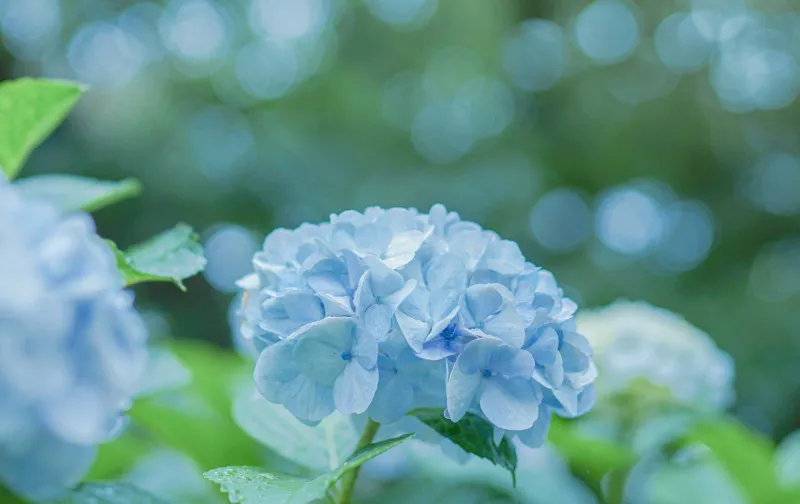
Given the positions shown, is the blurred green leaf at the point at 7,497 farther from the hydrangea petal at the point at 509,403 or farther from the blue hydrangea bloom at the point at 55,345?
the hydrangea petal at the point at 509,403

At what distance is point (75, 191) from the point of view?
Answer: 85 cm

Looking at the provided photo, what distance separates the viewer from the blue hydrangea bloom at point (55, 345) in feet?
1.21

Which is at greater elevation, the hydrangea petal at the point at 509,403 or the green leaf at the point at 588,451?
the hydrangea petal at the point at 509,403

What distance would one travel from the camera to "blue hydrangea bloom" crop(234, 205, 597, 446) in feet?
1.89

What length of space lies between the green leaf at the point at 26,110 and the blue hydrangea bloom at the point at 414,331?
326 millimetres

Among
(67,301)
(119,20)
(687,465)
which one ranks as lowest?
(119,20)

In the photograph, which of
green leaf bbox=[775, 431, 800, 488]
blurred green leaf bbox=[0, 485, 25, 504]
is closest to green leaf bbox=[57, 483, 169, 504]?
blurred green leaf bbox=[0, 485, 25, 504]

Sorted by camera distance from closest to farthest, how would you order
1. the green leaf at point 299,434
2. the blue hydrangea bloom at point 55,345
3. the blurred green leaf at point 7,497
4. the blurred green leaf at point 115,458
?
1. the blue hydrangea bloom at point 55,345
2. the blurred green leaf at point 7,497
3. the green leaf at point 299,434
4. the blurred green leaf at point 115,458

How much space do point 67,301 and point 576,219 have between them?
483 centimetres

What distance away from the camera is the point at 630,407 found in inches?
47.6

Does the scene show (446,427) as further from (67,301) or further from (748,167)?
(748,167)

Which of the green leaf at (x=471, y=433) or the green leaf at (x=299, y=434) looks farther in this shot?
the green leaf at (x=299, y=434)

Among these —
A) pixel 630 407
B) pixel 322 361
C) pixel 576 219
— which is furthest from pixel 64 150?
pixel 322 361

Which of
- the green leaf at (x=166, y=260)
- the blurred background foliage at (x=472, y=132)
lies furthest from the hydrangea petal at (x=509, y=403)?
the blurred background foliage at (x=472, y=132)
